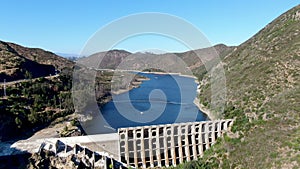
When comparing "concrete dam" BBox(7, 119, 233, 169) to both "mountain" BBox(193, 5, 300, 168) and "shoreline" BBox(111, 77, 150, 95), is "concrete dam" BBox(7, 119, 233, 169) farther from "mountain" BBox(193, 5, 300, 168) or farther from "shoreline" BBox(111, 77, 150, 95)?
"shoreline" BBox(111, 77, 150, 95)

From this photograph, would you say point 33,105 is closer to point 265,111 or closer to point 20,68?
point 20,68

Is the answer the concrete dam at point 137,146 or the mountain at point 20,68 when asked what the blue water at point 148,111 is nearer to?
the concrete dam at point 137,146

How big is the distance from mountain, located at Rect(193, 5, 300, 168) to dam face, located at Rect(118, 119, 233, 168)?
5.12ft

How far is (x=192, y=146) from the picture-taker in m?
26.6

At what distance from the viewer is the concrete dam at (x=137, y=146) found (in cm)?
2408

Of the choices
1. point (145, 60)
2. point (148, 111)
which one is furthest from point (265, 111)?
point (145, 60)

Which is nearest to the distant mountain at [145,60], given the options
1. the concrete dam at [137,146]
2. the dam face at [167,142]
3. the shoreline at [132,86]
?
the shoreline at [132,86]

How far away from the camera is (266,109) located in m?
25.3

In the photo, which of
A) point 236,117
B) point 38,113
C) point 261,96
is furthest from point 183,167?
point 38,113

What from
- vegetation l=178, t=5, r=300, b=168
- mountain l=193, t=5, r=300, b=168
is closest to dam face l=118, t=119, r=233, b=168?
vegetation l=178, t=5, r=300, b=168

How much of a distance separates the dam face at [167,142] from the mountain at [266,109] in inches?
61.4

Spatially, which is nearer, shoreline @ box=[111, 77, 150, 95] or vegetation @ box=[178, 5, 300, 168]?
vegetation @ box=[178, 5, 300, 168]

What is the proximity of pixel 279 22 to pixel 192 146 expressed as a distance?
32719 mm

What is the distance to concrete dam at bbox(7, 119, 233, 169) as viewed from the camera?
2408 cm
